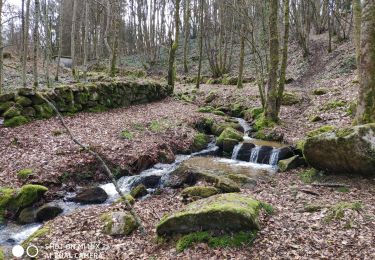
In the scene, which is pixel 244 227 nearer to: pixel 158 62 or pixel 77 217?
pixel 77 217

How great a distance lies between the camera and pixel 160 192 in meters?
8.25

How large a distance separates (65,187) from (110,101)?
8.19 metres

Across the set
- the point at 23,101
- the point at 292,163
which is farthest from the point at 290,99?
the point at 23,101

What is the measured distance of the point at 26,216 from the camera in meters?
6.88

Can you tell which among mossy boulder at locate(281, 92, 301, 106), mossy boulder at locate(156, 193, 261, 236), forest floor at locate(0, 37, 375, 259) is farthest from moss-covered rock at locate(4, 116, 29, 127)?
mossy boulder at locate(281, 92, 301, 106)

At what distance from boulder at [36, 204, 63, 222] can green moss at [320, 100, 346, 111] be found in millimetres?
11634

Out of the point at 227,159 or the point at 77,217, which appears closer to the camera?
the point at 77,217

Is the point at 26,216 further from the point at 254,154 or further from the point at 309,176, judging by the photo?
the point at 254,154

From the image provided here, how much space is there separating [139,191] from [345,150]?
4.99m

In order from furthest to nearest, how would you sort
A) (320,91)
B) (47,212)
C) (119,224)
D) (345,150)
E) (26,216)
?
(320,91) → (345,150) → (47,212) → (26,216) → (119,224)

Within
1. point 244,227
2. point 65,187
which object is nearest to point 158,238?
point 244,227

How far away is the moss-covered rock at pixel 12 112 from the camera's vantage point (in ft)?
37.1

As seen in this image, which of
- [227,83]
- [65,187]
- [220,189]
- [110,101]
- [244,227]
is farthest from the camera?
[227,83]

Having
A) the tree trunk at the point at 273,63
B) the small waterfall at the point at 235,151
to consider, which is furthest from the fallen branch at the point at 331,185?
the tree trunk at the point at 273,63
